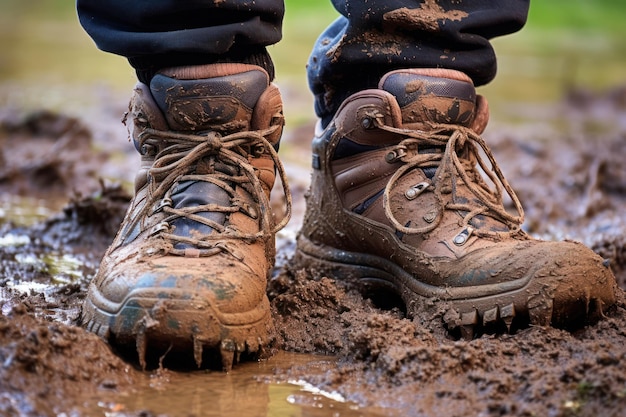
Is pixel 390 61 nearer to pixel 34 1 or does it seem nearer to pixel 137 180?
pixel 137 180

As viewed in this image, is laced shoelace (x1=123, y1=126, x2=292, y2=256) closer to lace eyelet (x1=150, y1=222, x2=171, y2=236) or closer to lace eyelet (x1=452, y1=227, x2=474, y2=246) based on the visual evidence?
lace eyelet (x1=150, y1=222, x2=171, y2=236)

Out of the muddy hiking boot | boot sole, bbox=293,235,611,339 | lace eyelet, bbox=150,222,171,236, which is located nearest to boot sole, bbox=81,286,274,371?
the muddy hiking boot

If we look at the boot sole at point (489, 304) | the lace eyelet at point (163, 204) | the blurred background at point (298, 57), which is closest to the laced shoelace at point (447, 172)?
the boot sole at point (489, 304)

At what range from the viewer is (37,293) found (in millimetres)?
2025

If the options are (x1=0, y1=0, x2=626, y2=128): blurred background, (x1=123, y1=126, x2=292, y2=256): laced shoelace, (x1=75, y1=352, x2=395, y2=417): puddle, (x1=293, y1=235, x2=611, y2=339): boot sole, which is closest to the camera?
(x1=75, y1=352, x2=395, y2=417): puddle

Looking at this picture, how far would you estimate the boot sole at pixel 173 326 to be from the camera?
1518 millimetres

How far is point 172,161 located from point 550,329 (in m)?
0.88

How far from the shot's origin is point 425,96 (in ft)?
6.40

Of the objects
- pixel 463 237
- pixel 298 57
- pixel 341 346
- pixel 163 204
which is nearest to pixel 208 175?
pixel 163 204

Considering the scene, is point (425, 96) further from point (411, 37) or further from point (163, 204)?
point (163, 204)

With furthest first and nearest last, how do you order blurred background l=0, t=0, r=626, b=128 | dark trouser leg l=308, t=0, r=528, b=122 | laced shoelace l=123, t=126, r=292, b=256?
blurred background l=0, t=0, r=626, b=128, dark trouser leg l=308, t=0, r=528, b=122, laced shoelace l=123, t=126, r=292, b=256

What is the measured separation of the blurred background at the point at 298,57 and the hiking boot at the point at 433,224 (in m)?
0.62

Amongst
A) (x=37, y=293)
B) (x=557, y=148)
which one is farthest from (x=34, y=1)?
(x=37, y=293)

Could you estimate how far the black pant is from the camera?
5.93 ft
